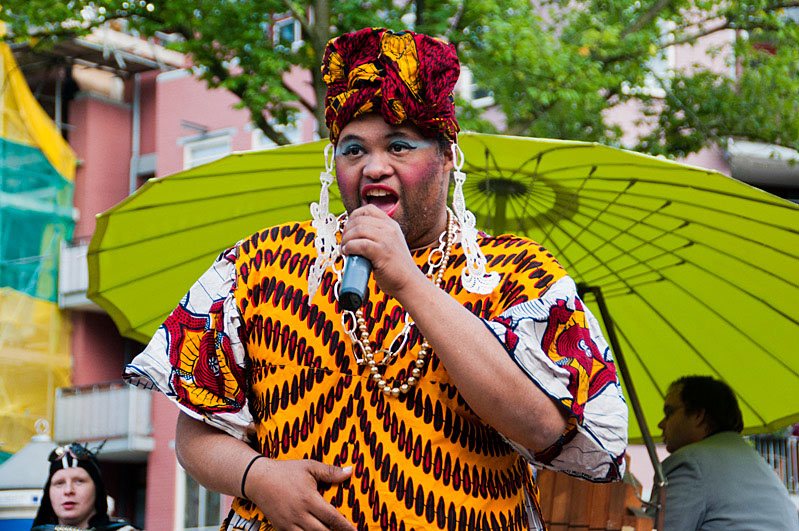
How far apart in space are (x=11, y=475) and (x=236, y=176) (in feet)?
13.1

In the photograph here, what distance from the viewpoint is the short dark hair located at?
176 inches

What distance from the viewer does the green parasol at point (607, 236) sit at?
3.37 m

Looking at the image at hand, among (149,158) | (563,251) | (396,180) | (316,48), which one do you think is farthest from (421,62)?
(149,158)

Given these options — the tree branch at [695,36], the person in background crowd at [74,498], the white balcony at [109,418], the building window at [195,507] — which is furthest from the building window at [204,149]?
the person in background crowd at [74,498]

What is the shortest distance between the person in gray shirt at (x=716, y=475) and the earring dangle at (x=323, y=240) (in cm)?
263

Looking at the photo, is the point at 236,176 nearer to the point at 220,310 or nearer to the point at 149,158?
the point at 220,310

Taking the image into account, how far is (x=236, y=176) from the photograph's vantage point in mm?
3619

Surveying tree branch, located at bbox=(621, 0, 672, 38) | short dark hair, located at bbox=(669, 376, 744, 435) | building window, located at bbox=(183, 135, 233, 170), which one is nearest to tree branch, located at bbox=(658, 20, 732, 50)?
tree branch, located at bbox=(621, 0, 672, 38)

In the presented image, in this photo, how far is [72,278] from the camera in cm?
2072

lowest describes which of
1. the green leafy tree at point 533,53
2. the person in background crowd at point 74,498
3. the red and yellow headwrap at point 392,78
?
the person in background crowd at point 74,498

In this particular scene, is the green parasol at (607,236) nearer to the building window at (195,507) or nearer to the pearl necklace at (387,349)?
the pearl necklace at (387,349)

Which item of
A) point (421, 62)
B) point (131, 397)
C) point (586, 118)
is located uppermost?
point (586, 118)

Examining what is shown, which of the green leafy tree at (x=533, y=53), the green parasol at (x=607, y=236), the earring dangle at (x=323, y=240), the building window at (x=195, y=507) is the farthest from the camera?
the building window at (x=195, y=507)

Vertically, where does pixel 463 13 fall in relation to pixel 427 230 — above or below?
above
